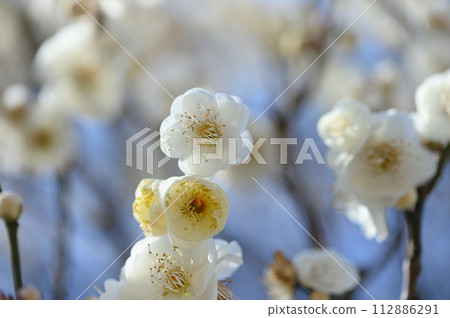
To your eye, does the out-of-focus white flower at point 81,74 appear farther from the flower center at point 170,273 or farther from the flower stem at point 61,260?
the flower center at point 170,273

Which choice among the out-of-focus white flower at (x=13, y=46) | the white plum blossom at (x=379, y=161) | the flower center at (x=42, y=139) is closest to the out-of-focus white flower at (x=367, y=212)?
the white plum blossom at (x=379, y=161)

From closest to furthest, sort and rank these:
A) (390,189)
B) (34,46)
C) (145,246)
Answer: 1. (145,246)
2. (390,189)
3. (34,46)

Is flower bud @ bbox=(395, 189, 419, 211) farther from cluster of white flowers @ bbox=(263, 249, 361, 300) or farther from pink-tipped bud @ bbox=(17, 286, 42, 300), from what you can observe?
pink-tipped bud @ bbox=(17, 286, 42, 300)

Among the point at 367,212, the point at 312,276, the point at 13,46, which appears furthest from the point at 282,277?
the point at 13,46

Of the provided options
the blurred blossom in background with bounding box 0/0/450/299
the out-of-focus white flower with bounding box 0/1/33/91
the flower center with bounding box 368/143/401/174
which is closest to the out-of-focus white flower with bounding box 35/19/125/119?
the blurred blossom in background with bounding box 0/0/450/299

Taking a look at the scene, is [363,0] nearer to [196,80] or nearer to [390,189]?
[196,80]

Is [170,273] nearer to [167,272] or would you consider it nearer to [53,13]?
[167,272]
